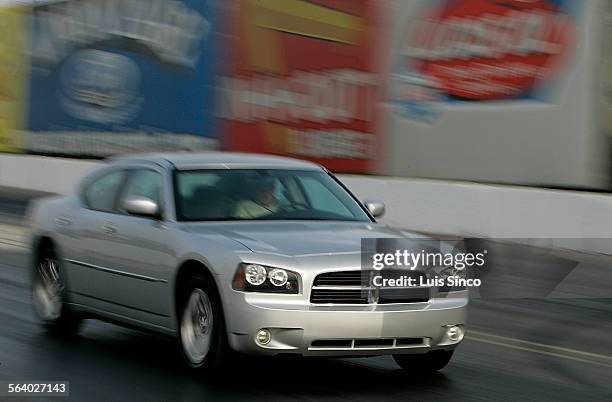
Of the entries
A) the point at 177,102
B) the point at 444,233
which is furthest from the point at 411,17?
the point at 177,102

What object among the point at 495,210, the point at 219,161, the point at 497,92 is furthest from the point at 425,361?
the point at 497,92

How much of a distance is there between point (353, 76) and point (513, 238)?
266 inches

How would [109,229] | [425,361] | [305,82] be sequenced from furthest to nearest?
[305,82] < [109,229] < [425,361]

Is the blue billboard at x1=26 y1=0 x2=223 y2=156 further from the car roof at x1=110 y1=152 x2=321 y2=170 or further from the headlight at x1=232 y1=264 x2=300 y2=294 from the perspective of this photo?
the headlight at x1=232 y1=264 x2=300 y2=294

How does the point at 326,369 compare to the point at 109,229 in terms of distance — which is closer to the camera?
the point at 326,369

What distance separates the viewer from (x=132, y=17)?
1337 inches

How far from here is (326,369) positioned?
29.8 feet

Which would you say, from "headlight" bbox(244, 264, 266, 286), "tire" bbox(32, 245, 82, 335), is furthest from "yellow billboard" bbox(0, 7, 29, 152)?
"headlight" bbox(244, 264, 266, 286)

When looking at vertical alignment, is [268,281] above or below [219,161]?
below

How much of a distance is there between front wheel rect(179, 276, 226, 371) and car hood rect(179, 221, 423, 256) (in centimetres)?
39

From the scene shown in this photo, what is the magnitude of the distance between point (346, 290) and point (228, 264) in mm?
733

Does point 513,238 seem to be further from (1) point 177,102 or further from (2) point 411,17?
(1) point 177,102

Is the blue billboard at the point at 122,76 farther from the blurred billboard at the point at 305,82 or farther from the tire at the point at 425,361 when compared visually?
the tire at the point at 425,361

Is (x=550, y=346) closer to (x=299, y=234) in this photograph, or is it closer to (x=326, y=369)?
(x=326, y=369)
